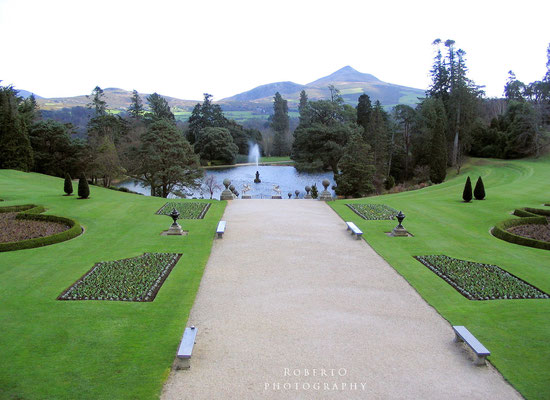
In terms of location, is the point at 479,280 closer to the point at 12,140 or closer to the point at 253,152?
the point at 12,140

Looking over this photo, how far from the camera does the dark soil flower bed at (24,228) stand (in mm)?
16203

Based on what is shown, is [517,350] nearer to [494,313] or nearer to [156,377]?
[494,313]

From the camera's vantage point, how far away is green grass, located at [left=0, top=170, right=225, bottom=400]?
23.4 ft

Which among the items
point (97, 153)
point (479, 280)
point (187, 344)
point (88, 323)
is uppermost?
point (97, 153)

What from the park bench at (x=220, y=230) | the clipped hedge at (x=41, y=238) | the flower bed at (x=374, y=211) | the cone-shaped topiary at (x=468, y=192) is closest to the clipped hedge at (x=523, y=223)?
the cone-shaped topiary at (x=468, y=192)

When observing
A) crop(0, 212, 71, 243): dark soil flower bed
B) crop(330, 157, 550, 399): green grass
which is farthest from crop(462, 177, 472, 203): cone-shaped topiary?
crop(0, 212, 71, 243): dark soil flower bed

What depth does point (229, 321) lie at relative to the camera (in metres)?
9.48

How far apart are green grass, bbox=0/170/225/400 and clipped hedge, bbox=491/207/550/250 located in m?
12.3

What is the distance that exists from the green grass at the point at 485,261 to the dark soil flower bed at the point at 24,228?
13.3 m

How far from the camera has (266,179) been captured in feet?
185

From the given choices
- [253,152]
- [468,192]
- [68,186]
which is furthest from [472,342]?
[253,152]

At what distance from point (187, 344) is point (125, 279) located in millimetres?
4914

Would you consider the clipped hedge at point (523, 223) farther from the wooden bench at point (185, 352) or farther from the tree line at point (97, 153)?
the tree line at point (97, 153)

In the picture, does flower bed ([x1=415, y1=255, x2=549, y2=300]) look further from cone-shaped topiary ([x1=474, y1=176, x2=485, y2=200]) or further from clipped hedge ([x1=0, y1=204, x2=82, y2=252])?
clipped hedge ([x1=0, y1=204, x2=82, y2=252])
